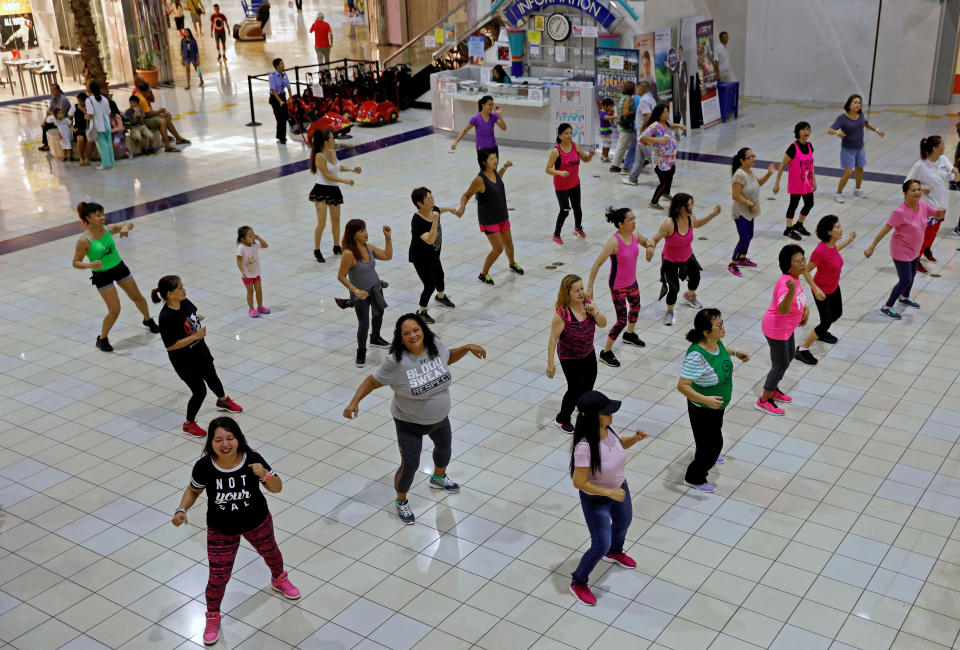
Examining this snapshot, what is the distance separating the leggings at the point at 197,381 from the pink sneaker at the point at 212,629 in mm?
2610

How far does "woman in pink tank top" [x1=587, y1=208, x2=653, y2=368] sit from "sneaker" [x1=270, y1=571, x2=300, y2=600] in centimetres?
387

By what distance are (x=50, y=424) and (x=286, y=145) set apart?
11.5m

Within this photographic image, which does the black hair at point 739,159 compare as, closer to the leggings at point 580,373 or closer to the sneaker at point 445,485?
the leggings at point 580,373

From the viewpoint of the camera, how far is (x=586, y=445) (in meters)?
5.42

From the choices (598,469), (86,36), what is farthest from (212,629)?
(86,36)

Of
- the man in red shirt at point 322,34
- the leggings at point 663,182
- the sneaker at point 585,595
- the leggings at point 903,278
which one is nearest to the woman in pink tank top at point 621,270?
the leggings at point 903,278

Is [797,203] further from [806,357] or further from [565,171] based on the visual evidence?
[806,357]

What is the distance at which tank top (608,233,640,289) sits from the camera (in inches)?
343

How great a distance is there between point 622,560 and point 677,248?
4289mm

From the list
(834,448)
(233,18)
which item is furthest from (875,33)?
(233,18)

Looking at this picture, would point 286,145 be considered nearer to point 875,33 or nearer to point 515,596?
point 875,33

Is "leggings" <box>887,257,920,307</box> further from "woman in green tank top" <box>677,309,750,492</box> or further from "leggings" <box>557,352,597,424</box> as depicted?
"leggings" <box>557,352,597,424</box>

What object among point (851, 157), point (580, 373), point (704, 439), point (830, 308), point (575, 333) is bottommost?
point (704, 439)

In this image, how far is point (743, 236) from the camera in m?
11.1
